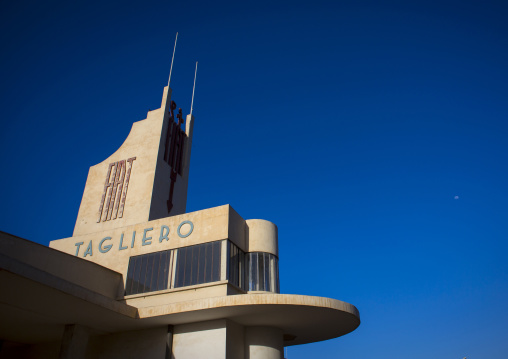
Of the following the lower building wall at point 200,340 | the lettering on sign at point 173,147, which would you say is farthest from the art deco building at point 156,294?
the lettering on sign at point 173,147

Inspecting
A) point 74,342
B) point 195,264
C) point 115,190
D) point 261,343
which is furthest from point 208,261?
point 115,190

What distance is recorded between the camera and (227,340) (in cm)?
1969

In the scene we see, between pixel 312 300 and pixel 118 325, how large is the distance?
10.2m

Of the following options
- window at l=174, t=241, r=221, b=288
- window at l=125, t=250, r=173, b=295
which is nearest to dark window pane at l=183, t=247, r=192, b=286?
window at l=174, t=241, r=221, b=288

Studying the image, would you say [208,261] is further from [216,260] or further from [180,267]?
[180,267]

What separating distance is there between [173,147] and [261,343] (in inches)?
689

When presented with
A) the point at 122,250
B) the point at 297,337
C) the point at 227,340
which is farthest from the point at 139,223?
the point at 297,337

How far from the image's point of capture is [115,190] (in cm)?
2994

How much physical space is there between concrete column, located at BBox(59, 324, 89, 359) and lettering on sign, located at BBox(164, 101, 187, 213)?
11.6m

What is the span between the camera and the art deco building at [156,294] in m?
18.3

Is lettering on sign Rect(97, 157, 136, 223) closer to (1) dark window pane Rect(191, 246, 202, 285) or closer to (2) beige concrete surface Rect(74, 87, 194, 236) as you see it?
(2) beige concrete surface Rect(74, 87, 194, 236)

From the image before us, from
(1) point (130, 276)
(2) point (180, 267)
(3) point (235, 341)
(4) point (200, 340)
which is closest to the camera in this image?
(4) point (200, 340)

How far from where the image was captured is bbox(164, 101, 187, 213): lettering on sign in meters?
31.4

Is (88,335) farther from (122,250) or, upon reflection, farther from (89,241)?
(89,241)
